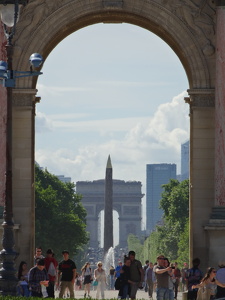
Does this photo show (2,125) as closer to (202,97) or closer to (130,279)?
(202,97)

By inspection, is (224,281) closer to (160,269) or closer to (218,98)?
(160,269)

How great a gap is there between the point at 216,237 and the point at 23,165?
9331mm

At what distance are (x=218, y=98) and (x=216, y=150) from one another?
2262 millimetres

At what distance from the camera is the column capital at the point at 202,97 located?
193 feet

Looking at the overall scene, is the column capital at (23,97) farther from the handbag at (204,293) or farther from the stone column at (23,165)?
the handbag at (204,293)

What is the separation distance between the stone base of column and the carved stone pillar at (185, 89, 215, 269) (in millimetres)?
1940

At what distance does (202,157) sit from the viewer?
59281mm

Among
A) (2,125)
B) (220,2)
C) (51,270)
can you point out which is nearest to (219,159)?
(220,2)

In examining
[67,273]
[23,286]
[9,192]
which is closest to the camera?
[9,192]

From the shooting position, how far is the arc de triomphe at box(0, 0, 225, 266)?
5878 cm

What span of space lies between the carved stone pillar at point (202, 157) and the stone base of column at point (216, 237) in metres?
1.94

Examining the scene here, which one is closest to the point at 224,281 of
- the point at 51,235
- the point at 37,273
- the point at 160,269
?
the point at 160,269

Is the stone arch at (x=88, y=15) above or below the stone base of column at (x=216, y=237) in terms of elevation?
above

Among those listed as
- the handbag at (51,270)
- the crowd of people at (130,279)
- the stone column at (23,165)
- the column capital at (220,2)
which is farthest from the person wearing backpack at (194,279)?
the column capital at (220,2)
